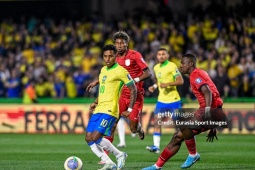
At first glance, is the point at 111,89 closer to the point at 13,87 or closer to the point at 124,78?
the point at 124,78

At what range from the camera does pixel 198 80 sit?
12844 millimetres

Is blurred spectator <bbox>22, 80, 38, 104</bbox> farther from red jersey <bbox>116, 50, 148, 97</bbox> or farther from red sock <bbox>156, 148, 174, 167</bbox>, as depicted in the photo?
red sock <bbox>156, 148, 174, 167</bbox>

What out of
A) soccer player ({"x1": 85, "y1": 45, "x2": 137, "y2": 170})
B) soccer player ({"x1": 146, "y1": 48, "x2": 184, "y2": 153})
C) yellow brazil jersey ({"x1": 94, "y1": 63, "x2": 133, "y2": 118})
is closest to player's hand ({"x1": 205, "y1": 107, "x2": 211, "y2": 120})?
soccer player ({"x1": 85, "y1": 45, "x2": 137, "y2": 170})

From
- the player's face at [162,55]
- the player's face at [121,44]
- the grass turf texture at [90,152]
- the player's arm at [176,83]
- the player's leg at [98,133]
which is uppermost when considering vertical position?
the player's face at [121,44]

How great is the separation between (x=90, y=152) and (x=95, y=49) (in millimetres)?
13862

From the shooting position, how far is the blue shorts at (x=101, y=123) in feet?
41.1

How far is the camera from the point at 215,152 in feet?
57.5

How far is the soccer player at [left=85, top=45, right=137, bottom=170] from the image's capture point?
12.5m

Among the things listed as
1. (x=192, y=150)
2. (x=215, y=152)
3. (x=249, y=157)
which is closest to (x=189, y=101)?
(x=215, y=152)

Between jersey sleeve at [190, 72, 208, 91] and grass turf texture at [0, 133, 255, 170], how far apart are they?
165 centimetres

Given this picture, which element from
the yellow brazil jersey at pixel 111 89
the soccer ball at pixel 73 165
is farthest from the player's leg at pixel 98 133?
the soccer ball at pixel 73 165

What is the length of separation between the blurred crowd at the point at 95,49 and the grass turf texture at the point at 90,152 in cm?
441

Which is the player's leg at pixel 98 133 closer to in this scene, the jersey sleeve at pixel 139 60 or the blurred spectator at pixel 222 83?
the jersey sleeve at pixel 139 60

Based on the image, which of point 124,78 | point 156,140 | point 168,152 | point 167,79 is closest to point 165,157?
point 168,152
